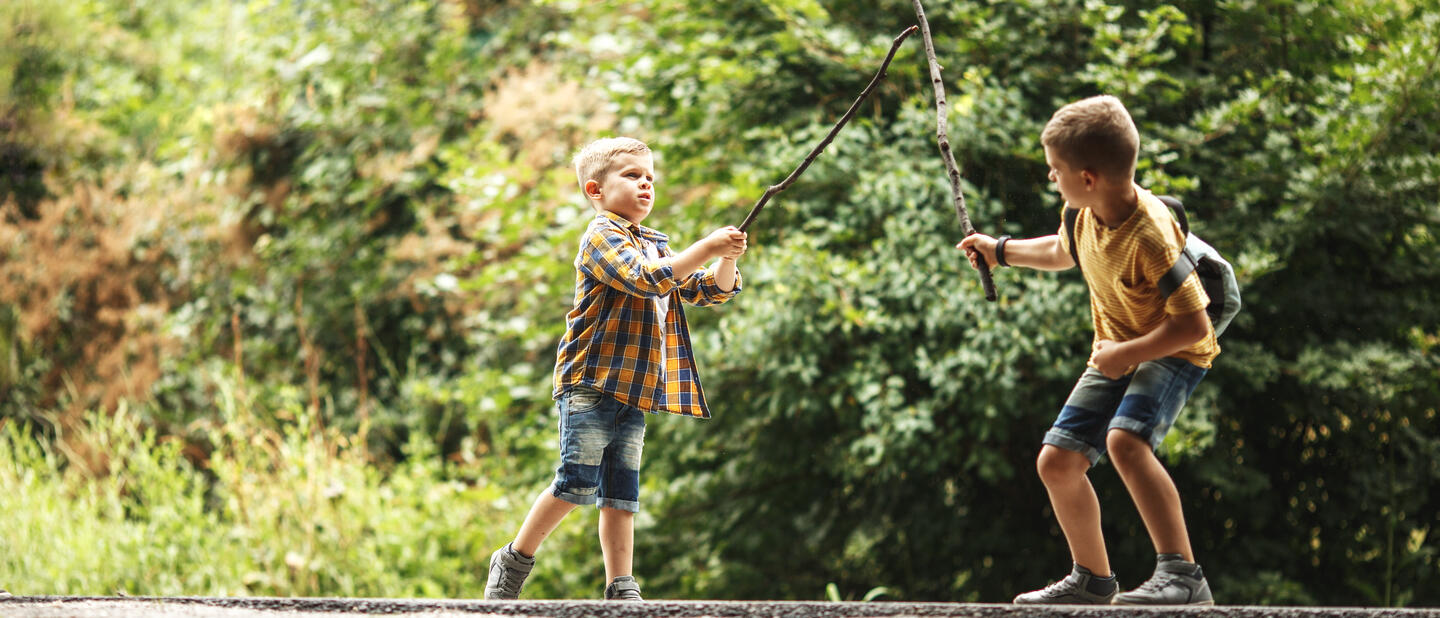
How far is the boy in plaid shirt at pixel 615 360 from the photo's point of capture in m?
2.86

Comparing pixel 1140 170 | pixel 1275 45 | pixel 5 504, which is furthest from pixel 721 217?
pixel 5 504

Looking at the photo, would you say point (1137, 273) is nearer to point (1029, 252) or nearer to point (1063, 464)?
point (1029, 252)

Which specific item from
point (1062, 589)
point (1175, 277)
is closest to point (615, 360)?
point (1062, 589)

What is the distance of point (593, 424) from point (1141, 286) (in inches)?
51.6

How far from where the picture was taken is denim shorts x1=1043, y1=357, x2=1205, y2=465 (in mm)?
2594

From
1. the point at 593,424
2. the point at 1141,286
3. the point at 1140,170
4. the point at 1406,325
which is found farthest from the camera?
the point at 1406,325

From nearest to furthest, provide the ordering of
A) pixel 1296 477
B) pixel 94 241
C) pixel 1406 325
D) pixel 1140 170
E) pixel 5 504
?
pixel 1140 170, pixel 1406 325, pixel 1296 477, pixel 5 504, pixel 94 241

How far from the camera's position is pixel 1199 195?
17.5 ft

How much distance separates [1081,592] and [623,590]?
1.10 m

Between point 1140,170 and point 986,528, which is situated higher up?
point 1140,170

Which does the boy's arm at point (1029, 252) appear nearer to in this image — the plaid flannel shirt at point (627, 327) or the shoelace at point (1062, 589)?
the plaid flannel shirt at point (627, 327)

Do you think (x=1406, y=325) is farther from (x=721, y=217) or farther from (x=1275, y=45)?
(x=721, y=217)

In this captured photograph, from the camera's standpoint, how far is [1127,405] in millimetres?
2611

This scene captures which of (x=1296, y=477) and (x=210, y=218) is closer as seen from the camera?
(x=1296, y=477)
